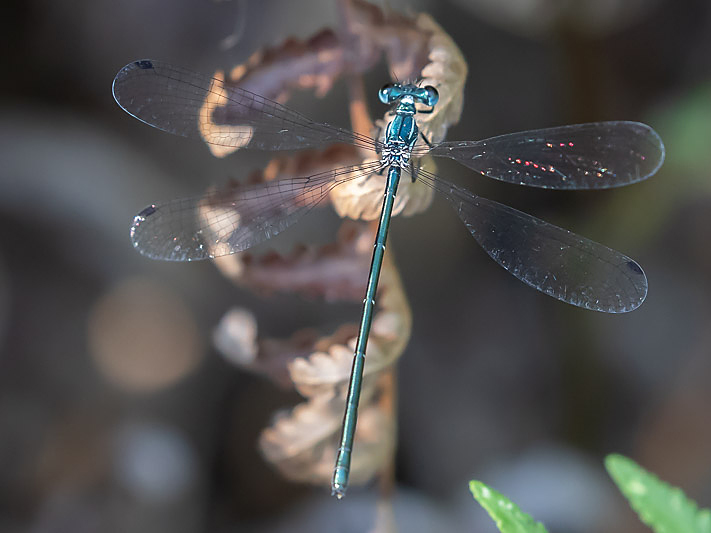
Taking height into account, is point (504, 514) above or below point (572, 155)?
below

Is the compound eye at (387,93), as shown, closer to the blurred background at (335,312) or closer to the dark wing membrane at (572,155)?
the dark wing membrane at (572,155)

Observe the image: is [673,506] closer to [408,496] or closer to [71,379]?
[408,496]

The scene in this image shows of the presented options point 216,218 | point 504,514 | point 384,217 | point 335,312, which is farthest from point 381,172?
point 335,312

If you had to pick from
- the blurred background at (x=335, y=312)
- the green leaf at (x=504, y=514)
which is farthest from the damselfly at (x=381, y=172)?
the blurred background at (x=335, y=312)

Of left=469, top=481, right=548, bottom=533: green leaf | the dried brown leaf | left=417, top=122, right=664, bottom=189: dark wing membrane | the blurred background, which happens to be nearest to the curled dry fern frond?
the dried brown leaf

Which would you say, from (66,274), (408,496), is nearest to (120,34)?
(66,274)

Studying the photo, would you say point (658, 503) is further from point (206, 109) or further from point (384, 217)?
point (206, 109)
